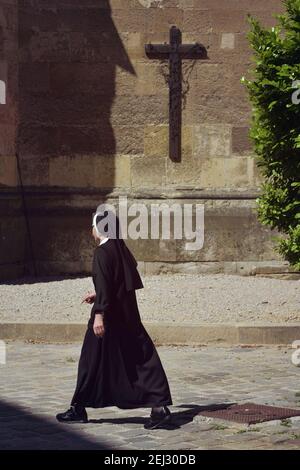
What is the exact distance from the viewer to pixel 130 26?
1762cm

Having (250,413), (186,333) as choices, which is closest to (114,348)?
(250,413)

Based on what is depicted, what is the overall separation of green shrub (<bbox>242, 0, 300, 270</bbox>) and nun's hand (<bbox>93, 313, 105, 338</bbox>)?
15.2 ft

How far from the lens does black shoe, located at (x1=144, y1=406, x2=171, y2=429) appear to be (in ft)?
29.6

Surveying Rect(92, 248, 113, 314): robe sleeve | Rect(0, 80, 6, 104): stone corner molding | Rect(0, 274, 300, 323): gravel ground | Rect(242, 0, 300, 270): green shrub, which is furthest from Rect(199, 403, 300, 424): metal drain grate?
Rect(0, 80, 6, 104): stone corner molding

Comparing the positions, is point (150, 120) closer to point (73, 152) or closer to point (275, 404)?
point (73, 152)

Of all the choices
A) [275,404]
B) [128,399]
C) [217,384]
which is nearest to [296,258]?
[217,384]

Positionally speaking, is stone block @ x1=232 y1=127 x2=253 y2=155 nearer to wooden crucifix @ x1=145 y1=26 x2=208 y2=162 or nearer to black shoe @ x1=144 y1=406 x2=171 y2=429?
wooden crucifix @ x1=145 y1=26 x2=208 y2=162

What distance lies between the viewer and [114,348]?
30.7 ft

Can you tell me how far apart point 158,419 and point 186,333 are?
15.4 ft

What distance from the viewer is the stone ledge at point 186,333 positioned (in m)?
13.6

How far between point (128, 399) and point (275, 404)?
1468mm

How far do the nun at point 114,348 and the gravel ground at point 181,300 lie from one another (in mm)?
4712

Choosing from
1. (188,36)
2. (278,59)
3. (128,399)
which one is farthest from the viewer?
(188,36)

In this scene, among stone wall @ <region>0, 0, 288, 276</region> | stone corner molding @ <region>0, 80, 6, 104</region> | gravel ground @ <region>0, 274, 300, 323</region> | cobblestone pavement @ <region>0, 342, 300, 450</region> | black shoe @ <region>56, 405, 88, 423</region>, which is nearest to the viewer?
cobblestone pavement @ <region>0, 342, 300, 450</region>
